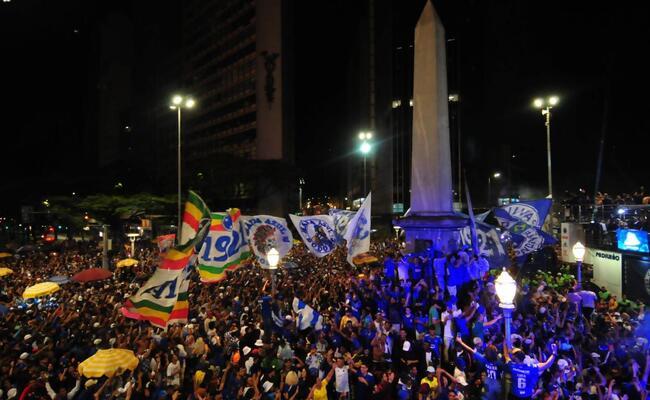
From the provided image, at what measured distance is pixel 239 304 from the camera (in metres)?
13.5

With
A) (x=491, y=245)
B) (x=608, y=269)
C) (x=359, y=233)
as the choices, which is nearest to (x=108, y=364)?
(x=359, y=233)

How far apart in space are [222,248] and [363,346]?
4.23m

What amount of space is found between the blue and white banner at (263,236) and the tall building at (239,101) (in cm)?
3792

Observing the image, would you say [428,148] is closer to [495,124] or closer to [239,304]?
[239,304]

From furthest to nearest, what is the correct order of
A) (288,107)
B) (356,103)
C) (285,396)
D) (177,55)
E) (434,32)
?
(177,55), (356,103), (288,107), (434,32), (285,396)

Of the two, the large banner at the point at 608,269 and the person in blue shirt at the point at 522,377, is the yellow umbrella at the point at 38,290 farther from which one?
the large banner at the point at 608,269

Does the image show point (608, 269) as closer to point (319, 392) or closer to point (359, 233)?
point (359, 233)

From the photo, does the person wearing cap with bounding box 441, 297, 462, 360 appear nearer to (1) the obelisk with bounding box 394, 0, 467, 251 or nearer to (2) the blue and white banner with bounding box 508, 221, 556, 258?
(2) the blue and white banner with bounding box 508, 221, 556, 258

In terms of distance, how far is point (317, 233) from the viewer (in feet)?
48.3

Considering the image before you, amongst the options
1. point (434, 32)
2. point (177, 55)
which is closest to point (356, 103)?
point (177, 55)

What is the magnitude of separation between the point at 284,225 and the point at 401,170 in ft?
189

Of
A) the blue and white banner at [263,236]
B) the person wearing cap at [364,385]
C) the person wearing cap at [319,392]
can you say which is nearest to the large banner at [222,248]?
the blue and white banner at [263,236]

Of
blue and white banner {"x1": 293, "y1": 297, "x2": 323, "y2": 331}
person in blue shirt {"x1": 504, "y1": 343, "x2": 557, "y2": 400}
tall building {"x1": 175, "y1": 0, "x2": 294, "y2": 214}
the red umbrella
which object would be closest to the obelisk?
blue and white banner {"x1": 293, "y1": 297, "x2": 323, "y2": 331}

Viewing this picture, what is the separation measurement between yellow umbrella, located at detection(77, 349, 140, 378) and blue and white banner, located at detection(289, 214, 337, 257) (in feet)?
21.7
